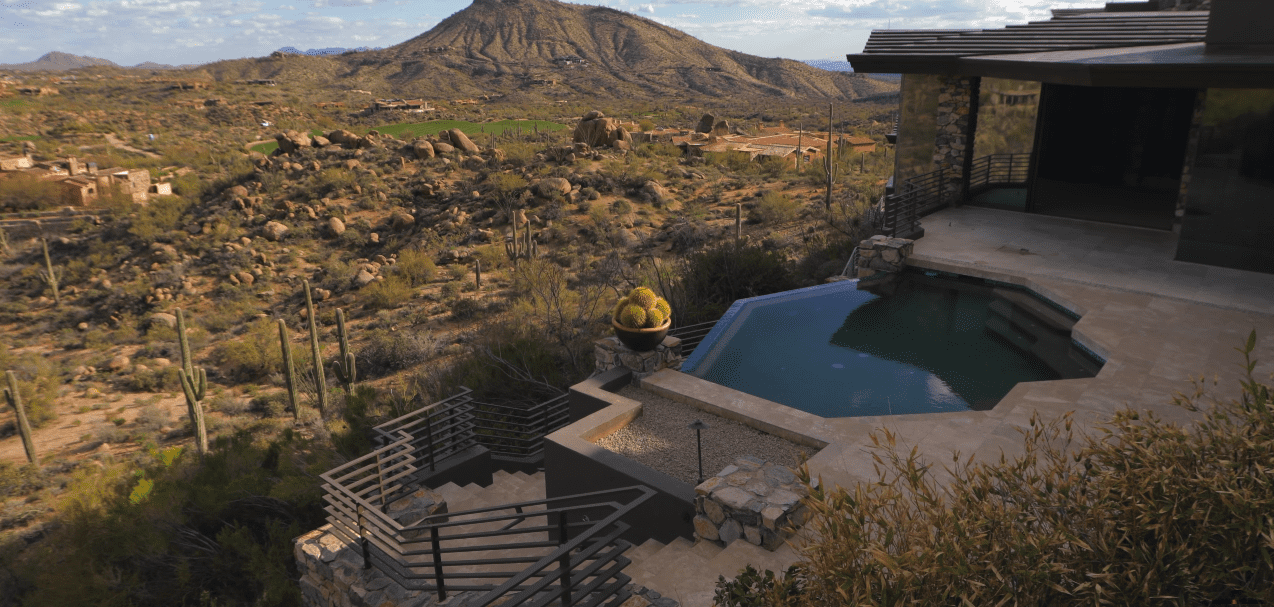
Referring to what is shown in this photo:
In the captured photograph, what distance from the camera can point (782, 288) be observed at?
46.8 ft

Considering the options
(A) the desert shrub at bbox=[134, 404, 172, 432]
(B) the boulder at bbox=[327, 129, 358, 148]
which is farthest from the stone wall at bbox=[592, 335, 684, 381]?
(B) the boulder at bbox=[327, 129, 358, 148]

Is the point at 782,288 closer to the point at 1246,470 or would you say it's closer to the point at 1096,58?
the point at 1096,58

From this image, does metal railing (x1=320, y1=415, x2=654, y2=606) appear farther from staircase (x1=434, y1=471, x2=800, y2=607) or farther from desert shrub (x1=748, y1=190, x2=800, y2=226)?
desert shrub (x1=748, y1=190, x2=800, y2=226)

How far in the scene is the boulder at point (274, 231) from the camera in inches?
1163

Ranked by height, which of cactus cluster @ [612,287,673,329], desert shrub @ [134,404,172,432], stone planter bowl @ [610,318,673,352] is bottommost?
desert shrub @ [134,404,172,432]

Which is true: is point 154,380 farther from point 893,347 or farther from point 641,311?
point 893,347

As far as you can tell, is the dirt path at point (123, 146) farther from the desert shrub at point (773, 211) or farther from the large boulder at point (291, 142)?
the desert shrub at point (773, 211)

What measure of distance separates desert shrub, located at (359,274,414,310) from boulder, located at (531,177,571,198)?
8391mm

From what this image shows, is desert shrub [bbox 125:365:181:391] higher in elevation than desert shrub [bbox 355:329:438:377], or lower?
lower

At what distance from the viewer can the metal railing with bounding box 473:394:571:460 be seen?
10.9m

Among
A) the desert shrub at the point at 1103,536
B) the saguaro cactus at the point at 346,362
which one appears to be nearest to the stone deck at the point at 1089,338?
the desert shrub at the point at 1103,536

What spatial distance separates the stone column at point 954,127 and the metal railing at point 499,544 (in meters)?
11.8

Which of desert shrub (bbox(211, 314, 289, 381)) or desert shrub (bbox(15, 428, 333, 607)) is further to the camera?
desert shrub (bbox(211, 314, 289, 381))

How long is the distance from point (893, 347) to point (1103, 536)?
730 cm
